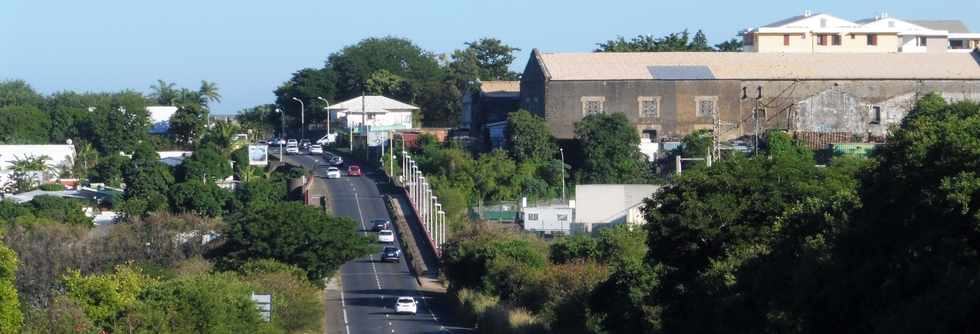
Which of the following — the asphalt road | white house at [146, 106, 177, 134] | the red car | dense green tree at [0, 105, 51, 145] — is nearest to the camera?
the asphalt road

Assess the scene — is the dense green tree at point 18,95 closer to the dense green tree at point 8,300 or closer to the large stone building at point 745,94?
the large stone building at point 745,94

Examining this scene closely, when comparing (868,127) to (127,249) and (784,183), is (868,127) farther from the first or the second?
(784,183)

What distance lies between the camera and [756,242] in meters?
29.5

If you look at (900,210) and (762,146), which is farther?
(762,146)

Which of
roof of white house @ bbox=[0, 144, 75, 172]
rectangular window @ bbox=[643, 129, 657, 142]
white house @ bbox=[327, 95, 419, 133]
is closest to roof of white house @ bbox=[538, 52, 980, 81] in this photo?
rectangular window @ bbox=[643, 129, 657, 142]

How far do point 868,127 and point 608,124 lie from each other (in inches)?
504

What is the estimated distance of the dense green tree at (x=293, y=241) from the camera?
5284 centimetres

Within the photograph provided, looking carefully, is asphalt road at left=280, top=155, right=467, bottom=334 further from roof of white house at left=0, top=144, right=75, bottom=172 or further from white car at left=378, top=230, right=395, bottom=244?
roof of white house at left=0, top=144, right=75, bottom=172

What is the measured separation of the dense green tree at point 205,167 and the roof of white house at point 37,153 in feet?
50.1

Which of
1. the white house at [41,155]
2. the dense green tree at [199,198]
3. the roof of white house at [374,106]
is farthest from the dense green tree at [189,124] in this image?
the dense green tree at [199,198]

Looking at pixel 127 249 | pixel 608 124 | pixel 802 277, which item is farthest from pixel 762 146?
pixel 802 277

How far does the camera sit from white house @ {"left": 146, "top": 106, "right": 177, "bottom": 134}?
392 feet

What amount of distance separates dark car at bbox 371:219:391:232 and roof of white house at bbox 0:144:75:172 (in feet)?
125

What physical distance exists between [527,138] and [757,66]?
12445mm
